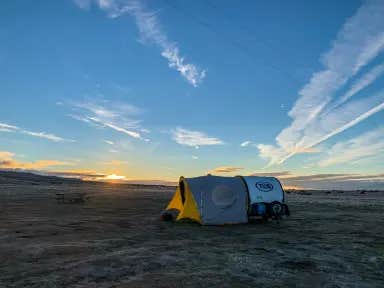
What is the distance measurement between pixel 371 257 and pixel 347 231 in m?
6.36

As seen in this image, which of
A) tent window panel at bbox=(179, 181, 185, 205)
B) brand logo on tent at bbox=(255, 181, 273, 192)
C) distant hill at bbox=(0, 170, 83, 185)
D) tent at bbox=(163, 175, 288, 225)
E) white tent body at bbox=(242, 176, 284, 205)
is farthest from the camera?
distant hill at bbox=(0, 170, 83, 185)

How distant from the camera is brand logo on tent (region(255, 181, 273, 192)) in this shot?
21.7 metres

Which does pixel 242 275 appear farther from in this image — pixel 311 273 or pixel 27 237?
pixel 27 237

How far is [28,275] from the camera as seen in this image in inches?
358

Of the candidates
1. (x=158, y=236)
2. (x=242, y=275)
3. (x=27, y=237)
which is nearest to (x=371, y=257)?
(x=242, y=275)

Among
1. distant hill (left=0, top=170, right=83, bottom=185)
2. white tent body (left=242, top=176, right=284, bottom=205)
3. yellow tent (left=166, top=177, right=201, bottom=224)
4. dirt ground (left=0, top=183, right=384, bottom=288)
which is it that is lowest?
dirt ground (left=0, top=183, right=384, bottom=288)

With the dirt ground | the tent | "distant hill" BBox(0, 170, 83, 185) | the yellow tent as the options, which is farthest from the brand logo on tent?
"distant hill" BBox(0, 170, 83, 185)

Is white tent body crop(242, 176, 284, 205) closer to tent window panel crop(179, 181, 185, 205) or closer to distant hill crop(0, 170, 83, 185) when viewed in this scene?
tent window panel crop(179, 181, 185, 205)

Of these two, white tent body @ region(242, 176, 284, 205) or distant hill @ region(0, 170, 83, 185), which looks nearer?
white tent body @ region(242, 176, 284, 205)

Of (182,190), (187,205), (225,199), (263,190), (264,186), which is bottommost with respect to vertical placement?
(187,205)

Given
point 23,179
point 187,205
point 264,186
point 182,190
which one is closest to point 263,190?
point 264,186

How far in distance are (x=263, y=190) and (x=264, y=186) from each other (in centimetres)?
28

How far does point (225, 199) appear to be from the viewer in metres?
21.3

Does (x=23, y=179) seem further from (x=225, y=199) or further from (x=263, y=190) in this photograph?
(x=263, y=190)
